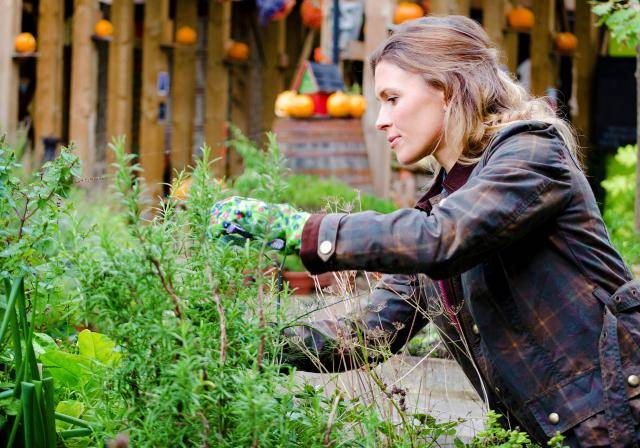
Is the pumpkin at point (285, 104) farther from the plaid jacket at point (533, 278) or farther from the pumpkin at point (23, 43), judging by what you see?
the plaid jacket at point (533, 278)

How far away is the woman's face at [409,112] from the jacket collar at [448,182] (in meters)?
0.08

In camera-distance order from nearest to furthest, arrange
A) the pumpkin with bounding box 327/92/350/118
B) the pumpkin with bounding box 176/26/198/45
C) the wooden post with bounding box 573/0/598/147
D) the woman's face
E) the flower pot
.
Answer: the woman's face → the flower pot → the pumpkin with bounding box 327/92/350/118 → the wooden post with bounding box 573/0/598/147 → the pumpkin with bounding box 176/26/198/45

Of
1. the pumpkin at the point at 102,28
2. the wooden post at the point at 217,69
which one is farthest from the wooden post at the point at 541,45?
the pumpkin at the point at 102,28

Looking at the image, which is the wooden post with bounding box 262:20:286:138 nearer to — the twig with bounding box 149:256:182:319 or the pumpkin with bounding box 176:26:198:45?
the pumpkin with bounding box 176:26:198:45

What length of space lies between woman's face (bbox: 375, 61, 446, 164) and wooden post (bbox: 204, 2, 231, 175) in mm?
8031

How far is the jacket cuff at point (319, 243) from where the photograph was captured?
1651 millimetres

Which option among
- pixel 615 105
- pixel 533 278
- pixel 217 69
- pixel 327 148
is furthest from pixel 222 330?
pixel 217 69

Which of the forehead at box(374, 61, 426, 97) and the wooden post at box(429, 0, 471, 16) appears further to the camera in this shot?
the wooden post at box(429, 0, 471, 16)

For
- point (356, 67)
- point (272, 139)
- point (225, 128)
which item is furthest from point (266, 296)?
point (225, 128)

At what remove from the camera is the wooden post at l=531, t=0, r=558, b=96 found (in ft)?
28.0

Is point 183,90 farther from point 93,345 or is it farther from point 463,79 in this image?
point 463,79

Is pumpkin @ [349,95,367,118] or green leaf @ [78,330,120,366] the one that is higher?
pumpkin @ [349,95,367,118]

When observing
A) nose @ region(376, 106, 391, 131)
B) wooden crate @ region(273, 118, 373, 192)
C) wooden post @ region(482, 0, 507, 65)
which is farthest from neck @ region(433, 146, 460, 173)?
wooden post @ region(482, 0, 507, 65)

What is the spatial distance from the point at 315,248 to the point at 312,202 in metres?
4.46
